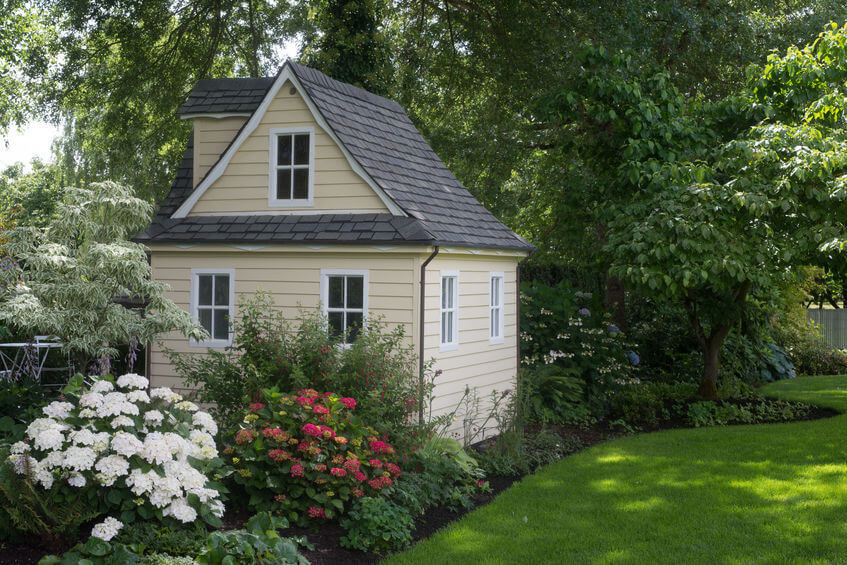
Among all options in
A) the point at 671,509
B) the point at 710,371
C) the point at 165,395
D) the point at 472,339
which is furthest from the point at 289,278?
the point at 710,371

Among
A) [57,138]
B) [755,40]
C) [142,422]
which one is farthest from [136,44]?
[142,422]

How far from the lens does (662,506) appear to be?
7367mm

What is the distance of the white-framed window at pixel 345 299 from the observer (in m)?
9.74

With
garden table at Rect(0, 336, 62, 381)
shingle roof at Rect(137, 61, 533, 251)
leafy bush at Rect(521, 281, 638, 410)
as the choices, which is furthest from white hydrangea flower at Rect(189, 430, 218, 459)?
leafy bush at Rect(521, 281, 638, 410)

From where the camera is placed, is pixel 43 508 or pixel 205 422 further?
pixel 205 422

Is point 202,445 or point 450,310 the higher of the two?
point 450,310

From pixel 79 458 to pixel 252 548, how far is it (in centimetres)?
128

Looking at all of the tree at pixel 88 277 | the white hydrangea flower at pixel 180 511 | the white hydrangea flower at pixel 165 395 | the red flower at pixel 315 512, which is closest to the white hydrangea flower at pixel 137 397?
the white hydrangea flower at pixel 165 395

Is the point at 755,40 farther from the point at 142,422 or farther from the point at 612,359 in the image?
the point at 142,422

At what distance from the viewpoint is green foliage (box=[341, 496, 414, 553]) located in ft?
20.0

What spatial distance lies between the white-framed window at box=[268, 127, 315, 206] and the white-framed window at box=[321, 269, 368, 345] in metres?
1.10

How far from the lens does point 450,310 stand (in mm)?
10234

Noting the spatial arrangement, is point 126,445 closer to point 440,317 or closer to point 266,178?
point 440,317

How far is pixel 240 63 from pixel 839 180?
57.9ft
